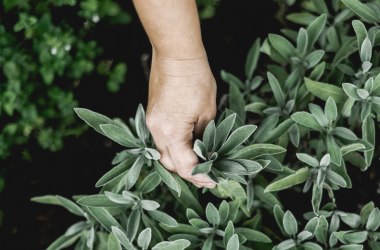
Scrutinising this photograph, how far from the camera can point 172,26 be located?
1079mm

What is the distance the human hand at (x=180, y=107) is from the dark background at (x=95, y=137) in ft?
2.39

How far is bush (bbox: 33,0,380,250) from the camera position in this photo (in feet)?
3.96

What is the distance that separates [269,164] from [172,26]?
432 mm

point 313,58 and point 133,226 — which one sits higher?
point 313,58

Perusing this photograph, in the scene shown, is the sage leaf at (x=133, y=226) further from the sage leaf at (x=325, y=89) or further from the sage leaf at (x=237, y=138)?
the sage leaf at (x=325, y=89)

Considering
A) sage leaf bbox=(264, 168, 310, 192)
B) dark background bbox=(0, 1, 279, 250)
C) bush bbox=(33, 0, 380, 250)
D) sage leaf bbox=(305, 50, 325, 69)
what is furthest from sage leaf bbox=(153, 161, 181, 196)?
dark background bbox=(0, 1, 279, 250)

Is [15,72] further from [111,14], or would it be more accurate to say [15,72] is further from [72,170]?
[72,170]

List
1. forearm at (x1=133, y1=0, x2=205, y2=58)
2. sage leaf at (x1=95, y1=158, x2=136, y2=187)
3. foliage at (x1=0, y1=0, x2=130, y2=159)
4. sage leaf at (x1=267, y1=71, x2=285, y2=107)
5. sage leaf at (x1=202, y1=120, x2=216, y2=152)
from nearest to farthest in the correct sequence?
forearm at (x1=133, y1=0, x2=205, y2=58) → sage leaf at (x1=202, y1=120, x2=216, y2=152) → sage leaf at (x1=95, y1=158, x2=136, y2=187) → sage leaf at (x1=267, y1=71, x2=285, y2=107) → foliage at (x1=0, y1=0, x2=130, y2=159)

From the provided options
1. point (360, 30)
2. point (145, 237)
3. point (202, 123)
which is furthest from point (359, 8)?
point (145, 237)

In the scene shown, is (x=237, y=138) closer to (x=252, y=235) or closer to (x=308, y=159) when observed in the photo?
(x=308, y=159)

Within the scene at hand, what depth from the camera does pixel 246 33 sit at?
6.48 ft

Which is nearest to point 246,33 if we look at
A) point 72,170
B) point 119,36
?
point 119,36

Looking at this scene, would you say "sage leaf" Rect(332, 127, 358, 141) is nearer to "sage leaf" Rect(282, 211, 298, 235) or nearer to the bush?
A: the bush

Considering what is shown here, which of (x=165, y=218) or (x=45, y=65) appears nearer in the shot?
(x=165, y=218)
